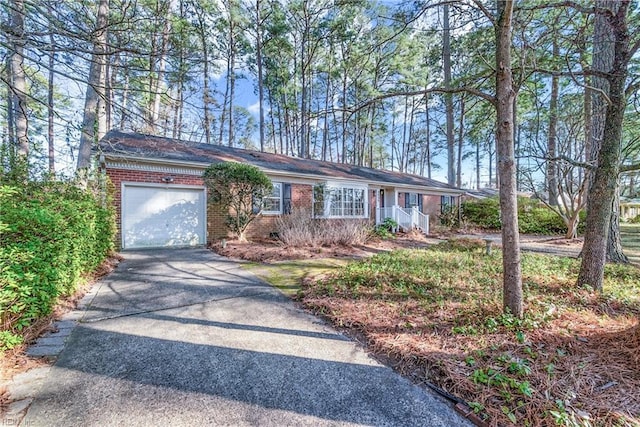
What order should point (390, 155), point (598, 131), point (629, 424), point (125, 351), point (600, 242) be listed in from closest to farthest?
point (629, 424)
point (125, 351)
point (600, 242)
point (598, 131)
point (390, 155)

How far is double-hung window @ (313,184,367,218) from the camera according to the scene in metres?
11.8

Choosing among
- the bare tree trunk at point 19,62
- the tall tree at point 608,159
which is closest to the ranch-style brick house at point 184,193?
the bare tree trunk at point 19,62

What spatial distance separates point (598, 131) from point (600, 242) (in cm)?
418

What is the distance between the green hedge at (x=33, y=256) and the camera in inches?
92.0

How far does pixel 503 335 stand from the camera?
2676 mm

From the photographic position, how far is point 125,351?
8.48ft

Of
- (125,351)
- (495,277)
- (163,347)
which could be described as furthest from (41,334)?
(495,277)

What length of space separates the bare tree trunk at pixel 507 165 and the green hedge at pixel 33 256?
4.72 meters

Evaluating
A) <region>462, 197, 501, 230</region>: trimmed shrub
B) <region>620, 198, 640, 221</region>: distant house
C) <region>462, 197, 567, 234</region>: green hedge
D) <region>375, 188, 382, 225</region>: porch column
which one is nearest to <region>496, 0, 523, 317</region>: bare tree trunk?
<region>375, 188, 382, 225</region>: porch column

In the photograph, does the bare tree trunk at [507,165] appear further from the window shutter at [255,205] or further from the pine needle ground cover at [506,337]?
the window shutter at [255,205]

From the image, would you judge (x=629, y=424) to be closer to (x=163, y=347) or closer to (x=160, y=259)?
(x=163, y=347)

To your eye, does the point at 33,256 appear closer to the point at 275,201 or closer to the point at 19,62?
the point at 19,62

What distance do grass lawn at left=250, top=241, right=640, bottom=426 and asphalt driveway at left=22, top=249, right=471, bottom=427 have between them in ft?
1.03

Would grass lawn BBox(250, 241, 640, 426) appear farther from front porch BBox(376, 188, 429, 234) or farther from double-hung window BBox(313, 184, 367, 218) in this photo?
front porch BBox(376, 188, 429, 234)
